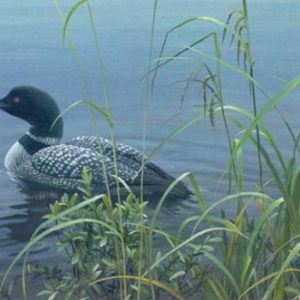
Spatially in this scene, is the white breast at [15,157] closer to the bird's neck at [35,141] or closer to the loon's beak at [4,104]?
the bird's neck at [35,141]

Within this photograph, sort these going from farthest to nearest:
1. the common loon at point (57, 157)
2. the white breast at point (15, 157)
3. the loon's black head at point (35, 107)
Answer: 1. the loon's black head at point (35, 107)
2. the white breast at point (15, 157)
3. the common loon at point (57, 157)

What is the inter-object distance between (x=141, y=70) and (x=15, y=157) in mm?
586

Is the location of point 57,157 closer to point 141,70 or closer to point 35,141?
point 35,141

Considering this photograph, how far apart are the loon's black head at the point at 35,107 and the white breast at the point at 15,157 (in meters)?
0.13

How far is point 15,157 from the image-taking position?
12.2 ft

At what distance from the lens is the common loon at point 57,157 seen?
11.1ft

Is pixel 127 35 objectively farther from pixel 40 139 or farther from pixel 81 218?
pixel 81 218

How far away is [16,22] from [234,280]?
1791 mm

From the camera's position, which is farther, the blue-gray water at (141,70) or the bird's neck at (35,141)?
the bird's neck at (35,141)

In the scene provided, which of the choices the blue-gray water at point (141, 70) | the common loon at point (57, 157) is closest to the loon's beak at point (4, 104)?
the common loon at point (57, 157)

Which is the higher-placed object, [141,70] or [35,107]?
[141,70]

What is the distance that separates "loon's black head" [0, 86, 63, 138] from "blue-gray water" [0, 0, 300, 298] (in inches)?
3.0

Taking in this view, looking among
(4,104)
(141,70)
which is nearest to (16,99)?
(4,104)

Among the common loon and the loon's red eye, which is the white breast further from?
the loon's red eye
